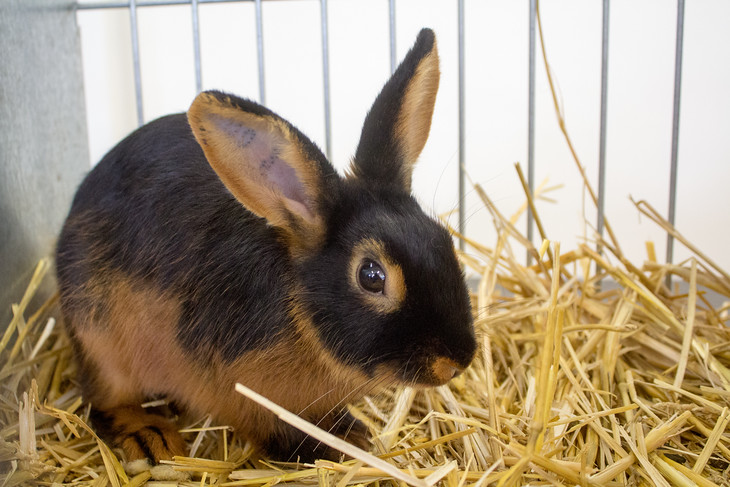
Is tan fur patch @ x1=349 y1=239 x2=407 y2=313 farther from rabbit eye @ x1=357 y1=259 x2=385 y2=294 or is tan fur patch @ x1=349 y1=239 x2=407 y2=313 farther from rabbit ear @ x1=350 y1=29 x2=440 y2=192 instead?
rabbit ear @ x1=350 y1=29 x2=440 y2=192

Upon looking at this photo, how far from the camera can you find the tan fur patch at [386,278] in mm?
1412

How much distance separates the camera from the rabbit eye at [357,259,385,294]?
56.6 inches

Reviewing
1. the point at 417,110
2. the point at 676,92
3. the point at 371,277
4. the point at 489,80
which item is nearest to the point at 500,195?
the point at 489,80

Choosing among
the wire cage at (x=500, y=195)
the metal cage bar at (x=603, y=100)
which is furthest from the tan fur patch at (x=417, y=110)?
the metal cage bar at (x=603, y=100)

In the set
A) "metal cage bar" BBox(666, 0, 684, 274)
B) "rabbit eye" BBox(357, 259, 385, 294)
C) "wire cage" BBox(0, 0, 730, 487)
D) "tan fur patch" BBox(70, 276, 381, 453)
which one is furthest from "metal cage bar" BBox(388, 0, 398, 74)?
"tan fur patch" BBox(70, 276, 381, 453)

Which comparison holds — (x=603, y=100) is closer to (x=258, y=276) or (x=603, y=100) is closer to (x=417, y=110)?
(x=417, y=110)

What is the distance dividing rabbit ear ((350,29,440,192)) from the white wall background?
3.27 ft

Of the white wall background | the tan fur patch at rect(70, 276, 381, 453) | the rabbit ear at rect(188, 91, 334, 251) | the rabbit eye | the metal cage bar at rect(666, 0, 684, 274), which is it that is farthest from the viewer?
the white wall background

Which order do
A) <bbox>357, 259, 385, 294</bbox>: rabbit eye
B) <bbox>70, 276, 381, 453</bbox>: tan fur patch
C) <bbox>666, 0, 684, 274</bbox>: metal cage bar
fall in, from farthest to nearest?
<bbox>666, 0, 684, 274</bbox>: metal cage bar
<bbox>70, 276, 381, 453</bbox>: tan fur patch
<bbox>357, 259, 385, 294</bbox>: rabbit eye

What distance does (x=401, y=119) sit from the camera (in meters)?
1.64

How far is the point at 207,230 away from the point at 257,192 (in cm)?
23

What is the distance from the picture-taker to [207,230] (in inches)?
63.8

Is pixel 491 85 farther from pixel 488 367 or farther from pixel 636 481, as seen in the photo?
pixel 636 481

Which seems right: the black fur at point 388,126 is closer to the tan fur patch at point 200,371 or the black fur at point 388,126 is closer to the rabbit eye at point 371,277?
the rabbit eye at point 371,277
